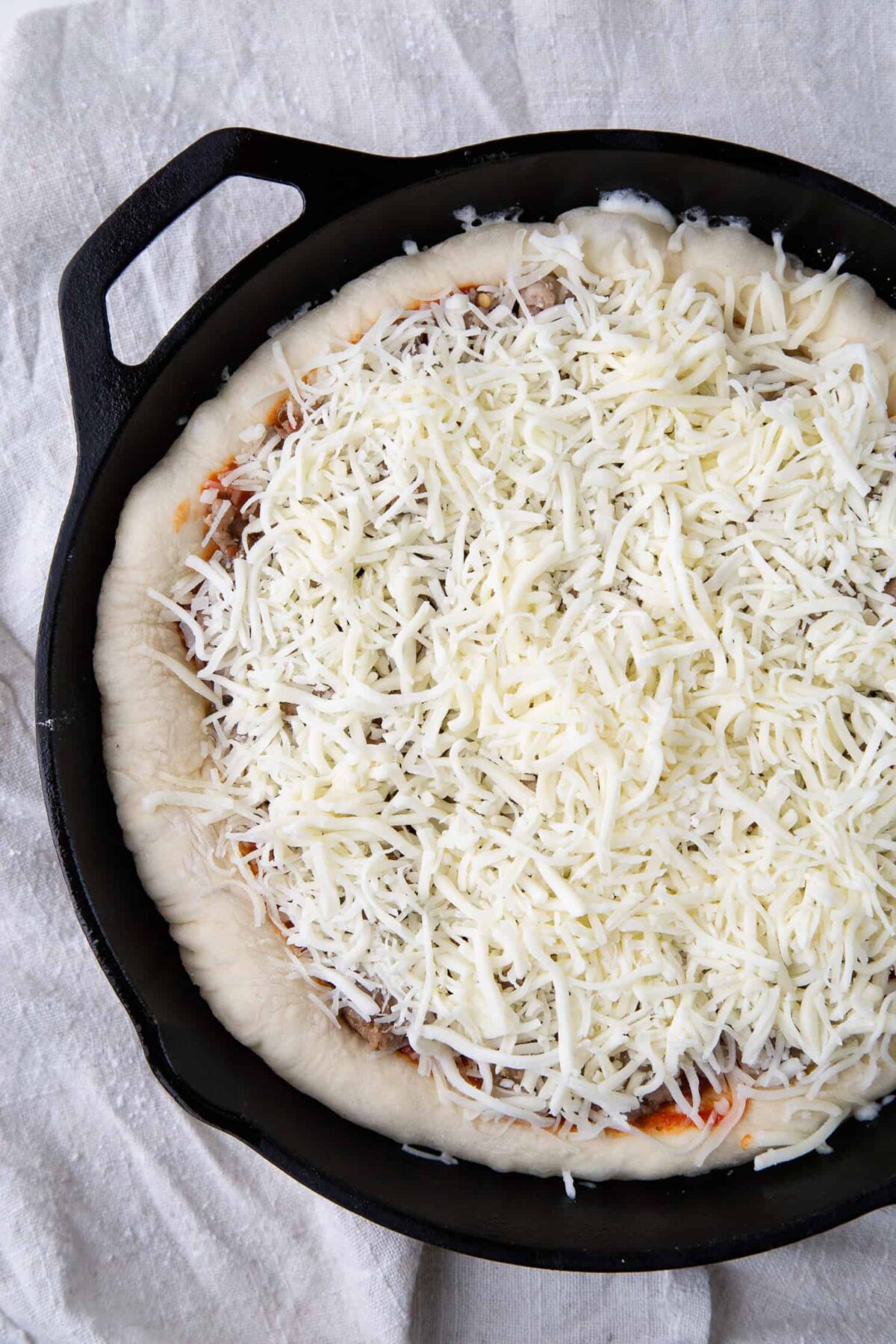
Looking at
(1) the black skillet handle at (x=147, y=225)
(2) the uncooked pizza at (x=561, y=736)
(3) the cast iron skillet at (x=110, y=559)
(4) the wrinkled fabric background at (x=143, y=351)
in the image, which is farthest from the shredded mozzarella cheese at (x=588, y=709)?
(4) the wrinkled fabric background at (x=143, y=351)

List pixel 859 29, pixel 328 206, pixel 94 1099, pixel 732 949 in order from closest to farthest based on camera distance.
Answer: pixel 732 949 → pixel 328 206 → pixel 94 1099 → pixel 859 29

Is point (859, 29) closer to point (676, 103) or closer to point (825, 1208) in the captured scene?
point (676, 103)

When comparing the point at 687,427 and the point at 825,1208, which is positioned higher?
the point at 687,427

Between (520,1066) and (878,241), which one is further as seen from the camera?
(878,241)

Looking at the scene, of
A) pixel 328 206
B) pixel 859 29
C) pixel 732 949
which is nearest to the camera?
pixel 732 949

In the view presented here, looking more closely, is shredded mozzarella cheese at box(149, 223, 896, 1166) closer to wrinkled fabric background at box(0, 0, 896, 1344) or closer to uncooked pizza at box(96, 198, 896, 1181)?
uncooked pizza at box(96, 198, 896, 1181)

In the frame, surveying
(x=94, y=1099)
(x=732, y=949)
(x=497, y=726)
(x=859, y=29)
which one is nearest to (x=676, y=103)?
(x=859, y=29)

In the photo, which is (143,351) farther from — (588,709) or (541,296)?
(588,709)
